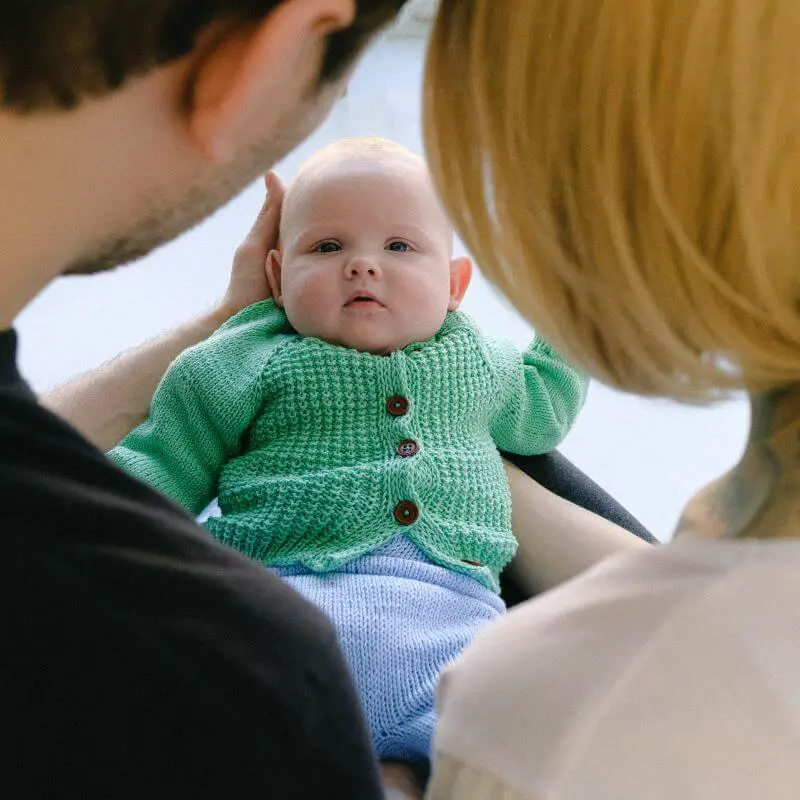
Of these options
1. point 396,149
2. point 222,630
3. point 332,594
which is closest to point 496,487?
point 332,594

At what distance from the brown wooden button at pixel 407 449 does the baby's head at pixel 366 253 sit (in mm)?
134

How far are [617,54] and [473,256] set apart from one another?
0.13 m

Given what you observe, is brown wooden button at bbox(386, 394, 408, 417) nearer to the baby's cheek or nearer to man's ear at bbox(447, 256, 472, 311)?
the baby's cheek

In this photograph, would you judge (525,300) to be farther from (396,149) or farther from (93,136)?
(396,149)

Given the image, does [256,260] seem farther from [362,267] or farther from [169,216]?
[169,216]

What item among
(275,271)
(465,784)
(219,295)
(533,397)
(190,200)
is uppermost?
(190,200)

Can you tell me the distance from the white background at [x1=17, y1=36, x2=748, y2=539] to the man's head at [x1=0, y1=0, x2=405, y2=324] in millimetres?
1184

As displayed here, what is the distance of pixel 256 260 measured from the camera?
4.20ft

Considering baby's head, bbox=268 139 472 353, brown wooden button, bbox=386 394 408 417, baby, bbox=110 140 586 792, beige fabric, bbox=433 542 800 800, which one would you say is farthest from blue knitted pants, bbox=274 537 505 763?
beige fabric, bbox=433 542 800 800

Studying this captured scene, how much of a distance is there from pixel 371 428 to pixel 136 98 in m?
0.62

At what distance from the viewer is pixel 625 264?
19.2 inches

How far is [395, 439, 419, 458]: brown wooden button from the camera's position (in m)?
1.02

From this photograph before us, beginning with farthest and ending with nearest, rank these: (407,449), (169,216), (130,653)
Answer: (407,449)
(169,216)
(130,653)

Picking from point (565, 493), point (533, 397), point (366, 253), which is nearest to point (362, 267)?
point (366, 253)
